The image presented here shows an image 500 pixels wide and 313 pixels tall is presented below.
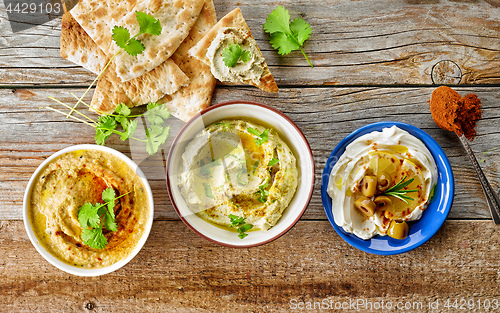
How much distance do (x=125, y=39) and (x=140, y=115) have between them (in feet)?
1.54

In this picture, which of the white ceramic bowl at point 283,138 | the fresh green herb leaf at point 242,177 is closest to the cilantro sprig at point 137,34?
the white ceramic bowl at point 283,138

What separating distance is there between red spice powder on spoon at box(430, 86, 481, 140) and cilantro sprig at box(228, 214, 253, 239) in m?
1.36

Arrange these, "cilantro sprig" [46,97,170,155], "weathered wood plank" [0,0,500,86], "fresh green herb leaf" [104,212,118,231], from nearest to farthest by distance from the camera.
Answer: "fresh green herb leaf" [104,212,118,231] → "cilantro sprig" [46,97,170,155] → "weathered wood plank" [0,0,500,86]

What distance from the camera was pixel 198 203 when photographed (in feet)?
6.20

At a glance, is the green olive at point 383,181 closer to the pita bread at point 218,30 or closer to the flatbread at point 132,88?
the pita bread at point 218,30

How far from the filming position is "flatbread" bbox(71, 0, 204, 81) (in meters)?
1.93

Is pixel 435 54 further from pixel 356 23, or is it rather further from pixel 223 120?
pixel 223 120

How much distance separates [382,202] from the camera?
74.6 inches

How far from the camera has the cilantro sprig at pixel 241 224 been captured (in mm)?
1847

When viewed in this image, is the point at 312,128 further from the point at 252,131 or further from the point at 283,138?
the point at 252,131

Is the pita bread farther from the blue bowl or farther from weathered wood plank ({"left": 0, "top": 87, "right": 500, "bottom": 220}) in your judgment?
the blue bowl

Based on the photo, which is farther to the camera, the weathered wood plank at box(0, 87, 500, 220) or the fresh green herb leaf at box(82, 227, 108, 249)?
the weathered wood plank at box(0, 87, 500, 220)

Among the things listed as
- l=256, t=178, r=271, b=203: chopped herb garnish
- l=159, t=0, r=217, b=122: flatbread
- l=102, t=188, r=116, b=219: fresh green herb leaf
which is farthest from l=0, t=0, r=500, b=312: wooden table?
l=256, t=178, r=271, b=203: chopped herb garnish

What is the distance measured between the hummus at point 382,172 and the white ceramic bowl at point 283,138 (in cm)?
20
